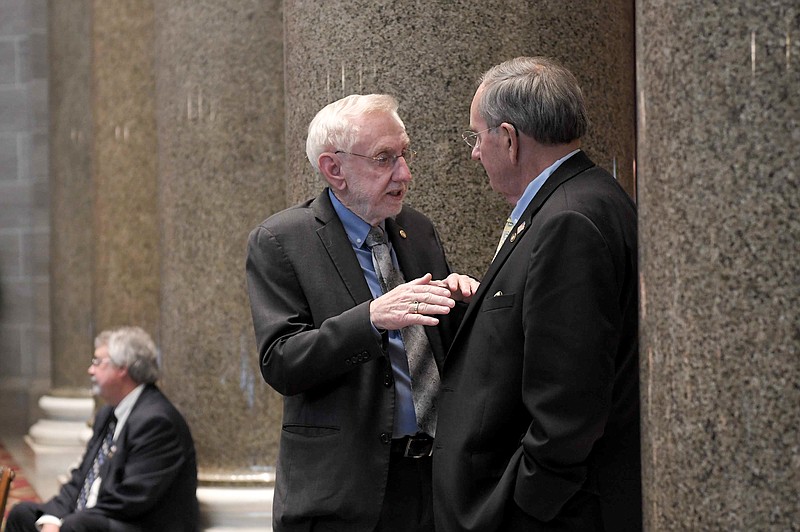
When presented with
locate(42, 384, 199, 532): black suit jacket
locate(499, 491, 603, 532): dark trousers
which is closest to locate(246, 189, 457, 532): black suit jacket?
locate(499, 491, 603, 532): dark trousers

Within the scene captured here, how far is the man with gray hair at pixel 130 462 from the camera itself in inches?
194

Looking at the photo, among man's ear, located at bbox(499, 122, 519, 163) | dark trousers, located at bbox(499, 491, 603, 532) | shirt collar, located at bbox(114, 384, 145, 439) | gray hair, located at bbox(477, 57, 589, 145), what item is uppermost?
gray hair, located at bbox(477, 57, 589, 145)

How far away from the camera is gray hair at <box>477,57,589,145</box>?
8.79 ft

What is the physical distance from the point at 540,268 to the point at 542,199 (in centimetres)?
25

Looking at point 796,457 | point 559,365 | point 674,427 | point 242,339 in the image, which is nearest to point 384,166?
point 559,365

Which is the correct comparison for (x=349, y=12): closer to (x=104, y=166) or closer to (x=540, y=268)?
(x=540, y=268)

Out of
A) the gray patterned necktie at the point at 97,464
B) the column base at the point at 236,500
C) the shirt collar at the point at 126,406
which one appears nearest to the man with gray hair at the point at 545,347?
the column base at the point at 236,500

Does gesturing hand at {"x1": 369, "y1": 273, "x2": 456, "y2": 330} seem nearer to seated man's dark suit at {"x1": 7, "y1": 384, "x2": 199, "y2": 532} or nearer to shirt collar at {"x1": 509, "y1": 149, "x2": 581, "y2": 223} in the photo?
shirt collar at {"x1": 509, "y1": 149, "x2": 581, "y2": 223}

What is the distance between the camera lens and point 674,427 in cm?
201

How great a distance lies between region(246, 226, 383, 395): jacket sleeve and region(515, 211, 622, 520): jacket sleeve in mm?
551

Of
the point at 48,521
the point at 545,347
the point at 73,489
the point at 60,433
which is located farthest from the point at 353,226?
the point at 60,433

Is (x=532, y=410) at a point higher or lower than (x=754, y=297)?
lower

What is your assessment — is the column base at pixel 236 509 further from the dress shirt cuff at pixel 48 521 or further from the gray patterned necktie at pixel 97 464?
the dress shirt cuff at pixel 48 521

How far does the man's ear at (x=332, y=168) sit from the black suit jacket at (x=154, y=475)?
6.86 ft
